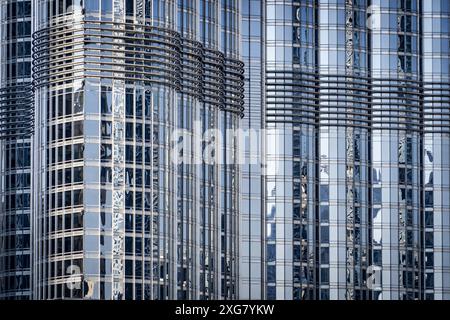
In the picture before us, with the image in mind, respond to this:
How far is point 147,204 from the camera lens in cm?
19862

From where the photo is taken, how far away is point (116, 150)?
200 m

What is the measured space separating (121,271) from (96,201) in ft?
37.5

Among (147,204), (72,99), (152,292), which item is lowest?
(152,292)

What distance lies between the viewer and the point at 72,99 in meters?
199

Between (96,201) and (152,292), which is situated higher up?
(96,201)

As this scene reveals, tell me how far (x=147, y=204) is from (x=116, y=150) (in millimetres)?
8977
